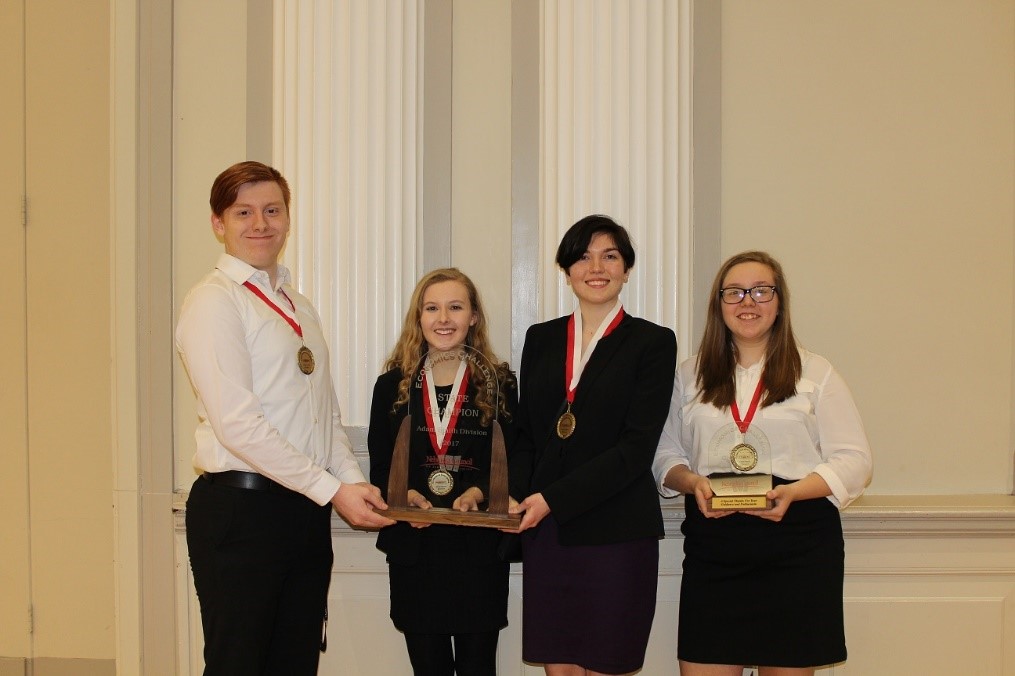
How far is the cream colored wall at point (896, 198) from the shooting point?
3.05 m

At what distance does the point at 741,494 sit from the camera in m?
2.26

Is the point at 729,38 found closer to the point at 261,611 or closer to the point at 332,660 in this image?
the point at 261,611

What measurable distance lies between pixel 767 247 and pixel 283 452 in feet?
6.63

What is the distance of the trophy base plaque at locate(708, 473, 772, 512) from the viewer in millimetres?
2254

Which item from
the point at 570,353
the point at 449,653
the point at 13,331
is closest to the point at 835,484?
the point at 570,353

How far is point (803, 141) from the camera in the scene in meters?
3.07

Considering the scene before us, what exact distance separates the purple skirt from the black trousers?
0.70 meters

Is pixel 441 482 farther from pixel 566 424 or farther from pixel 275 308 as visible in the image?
pixel 275 308

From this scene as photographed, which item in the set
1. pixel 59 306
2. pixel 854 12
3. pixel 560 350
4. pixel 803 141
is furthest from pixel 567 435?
pixel 59 306

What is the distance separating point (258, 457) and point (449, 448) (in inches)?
21.4

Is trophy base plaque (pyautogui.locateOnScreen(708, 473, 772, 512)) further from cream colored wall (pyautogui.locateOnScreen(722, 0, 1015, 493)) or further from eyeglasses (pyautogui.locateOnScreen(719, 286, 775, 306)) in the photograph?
cream colored wall (pyautogui.locateOnScreen(722, 0, 1015, 493))

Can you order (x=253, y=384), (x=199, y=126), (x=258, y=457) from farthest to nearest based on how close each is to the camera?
(x=199, y=126), (x=253, y=384), (x=258, y=457)

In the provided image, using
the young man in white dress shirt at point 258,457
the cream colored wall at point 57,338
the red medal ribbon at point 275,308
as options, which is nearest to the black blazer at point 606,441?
the young man in white dress shirt at point 258,457

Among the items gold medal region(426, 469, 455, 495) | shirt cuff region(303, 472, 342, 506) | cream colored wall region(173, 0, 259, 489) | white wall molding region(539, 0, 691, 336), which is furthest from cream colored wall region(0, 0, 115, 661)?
white wall molding region(539, 0, 691, 336)
